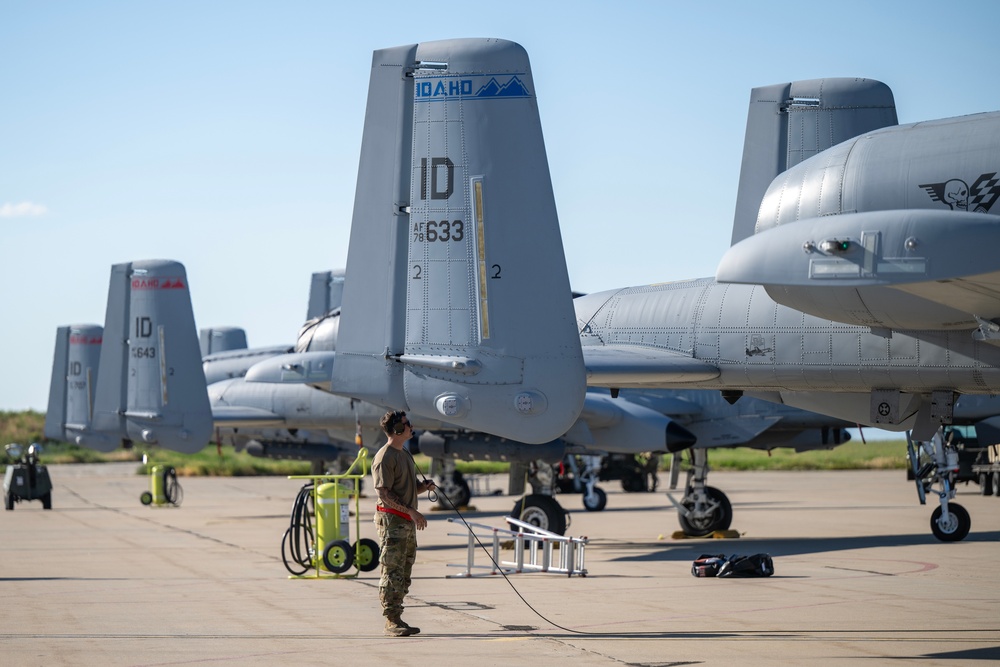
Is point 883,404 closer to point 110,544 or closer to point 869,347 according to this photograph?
point 869,347

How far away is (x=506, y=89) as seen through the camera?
10.9 m

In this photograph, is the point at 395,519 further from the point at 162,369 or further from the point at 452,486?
the point at 162,369

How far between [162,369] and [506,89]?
18.3m

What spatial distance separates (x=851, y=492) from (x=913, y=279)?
2762 centimetres

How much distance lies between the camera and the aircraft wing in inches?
542

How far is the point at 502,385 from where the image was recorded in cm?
1054

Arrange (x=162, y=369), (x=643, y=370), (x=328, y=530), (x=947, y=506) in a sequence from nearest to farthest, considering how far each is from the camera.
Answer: (x=328, y=530) → (x=643, y=370) → (x=947, y=506) → (x=162, y=369)

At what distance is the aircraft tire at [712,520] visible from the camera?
18359mm

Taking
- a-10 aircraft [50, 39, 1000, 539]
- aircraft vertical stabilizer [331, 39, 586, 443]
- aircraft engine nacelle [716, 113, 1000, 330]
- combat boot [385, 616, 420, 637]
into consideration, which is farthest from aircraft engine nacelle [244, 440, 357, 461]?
aircraft engine nacelle [716, 113, 1000, 330]

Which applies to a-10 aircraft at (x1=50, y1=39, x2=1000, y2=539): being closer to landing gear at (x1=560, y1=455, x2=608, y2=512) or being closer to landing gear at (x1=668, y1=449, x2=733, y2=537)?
landing gear at (x1=668, y1=449, x2=733, y2=537)

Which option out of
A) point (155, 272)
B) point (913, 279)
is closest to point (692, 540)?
point (913, 279)

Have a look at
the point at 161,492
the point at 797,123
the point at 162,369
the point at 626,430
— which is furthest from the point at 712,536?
the point at 161,492

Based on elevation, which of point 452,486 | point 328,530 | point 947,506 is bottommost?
point 452,486

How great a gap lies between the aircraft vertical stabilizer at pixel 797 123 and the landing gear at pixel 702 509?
5.47m
